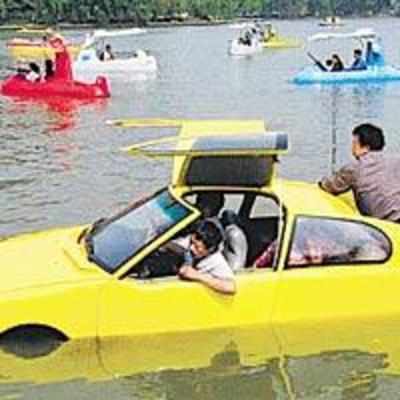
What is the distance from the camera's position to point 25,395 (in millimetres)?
8047

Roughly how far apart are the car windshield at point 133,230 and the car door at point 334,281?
3.06 ft

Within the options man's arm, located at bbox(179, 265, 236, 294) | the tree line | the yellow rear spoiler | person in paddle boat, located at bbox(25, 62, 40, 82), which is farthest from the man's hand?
the tree line

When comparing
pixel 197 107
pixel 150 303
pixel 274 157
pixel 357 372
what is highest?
pixel 274 157

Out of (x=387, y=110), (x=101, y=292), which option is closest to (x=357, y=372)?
(x=101, y=292)

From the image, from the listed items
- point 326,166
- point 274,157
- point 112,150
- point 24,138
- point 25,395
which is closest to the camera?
point 25,395

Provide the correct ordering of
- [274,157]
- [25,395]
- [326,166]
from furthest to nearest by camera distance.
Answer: [326,166] < [274,157] < [25,395]

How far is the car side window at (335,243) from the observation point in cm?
867

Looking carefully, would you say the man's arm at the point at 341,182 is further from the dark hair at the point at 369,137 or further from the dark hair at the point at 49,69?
the dark hair at the point at 49,69

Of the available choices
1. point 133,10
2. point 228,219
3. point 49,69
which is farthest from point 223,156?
point 133,10

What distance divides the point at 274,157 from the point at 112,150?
14343 mm

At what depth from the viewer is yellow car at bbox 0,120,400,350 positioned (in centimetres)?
830

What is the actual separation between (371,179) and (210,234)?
5.78 feet

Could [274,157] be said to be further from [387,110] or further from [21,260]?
[387,110]

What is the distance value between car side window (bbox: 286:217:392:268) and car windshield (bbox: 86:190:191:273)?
875mm
